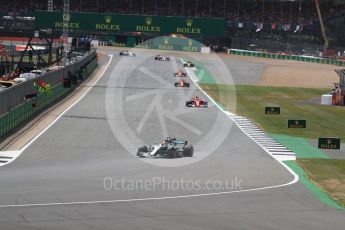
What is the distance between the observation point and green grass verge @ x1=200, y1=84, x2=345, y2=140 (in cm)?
4378

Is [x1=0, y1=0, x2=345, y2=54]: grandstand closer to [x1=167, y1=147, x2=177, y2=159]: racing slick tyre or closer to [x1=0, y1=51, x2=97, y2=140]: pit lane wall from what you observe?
[x1=0, y1=51, x2=97, y2=140]: pit lane wall

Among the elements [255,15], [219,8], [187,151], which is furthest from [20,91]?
[255,15]

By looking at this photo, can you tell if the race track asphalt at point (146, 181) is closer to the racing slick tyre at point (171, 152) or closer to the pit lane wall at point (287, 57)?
the racing slick tyre at point (171, 152)

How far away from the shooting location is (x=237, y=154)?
32.2m

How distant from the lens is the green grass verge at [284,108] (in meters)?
43.8

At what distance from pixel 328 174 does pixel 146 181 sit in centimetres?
785

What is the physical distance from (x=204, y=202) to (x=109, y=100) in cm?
3523

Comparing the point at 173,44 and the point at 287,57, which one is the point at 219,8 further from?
the point at 287,57

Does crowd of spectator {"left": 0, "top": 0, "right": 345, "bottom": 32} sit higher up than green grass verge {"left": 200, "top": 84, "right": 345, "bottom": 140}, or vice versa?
crowd of spectator {"left": 0, "top": 0, "right": 345, "bottom": 32}

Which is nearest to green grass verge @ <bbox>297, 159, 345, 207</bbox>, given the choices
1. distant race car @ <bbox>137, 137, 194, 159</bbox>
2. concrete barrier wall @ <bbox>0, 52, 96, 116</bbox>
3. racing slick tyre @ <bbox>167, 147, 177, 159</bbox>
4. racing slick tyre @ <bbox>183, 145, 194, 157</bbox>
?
racing slick tyre @ <bbox>183, 145, 194, 157</bbox>

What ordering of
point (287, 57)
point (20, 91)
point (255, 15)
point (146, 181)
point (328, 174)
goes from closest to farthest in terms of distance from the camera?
1. point (146, 181)
2. point (328, 174)
3. point (20, 91)
4. point (287, 57)
5. point (255, 15)

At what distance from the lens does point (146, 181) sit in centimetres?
2408

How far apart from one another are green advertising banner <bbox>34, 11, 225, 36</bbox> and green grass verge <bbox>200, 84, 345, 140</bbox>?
230 inches

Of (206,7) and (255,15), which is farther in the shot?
(255,15)
